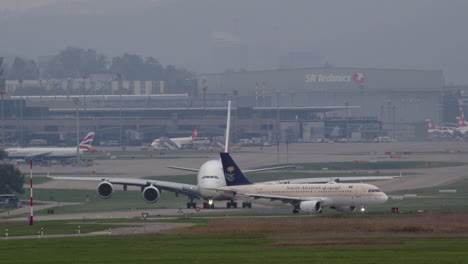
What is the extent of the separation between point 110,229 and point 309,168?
83.4 meters

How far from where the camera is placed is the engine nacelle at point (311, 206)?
83062 millimetres

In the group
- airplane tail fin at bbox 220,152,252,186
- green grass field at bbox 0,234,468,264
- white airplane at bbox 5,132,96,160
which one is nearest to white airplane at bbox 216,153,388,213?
airplane tail fin at bbox 220,152,252,186

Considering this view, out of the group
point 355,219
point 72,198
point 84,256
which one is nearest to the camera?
point 84,256

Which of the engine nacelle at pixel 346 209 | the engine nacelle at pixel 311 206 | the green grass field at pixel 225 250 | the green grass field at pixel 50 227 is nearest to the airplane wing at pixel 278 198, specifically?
the engine nacelle at pixel 311 206

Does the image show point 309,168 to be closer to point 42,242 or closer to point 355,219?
point 355,219

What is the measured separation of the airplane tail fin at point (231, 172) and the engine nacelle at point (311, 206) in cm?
778

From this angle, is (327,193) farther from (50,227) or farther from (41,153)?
(41,153)

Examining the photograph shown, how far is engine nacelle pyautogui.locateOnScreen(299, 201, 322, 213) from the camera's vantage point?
8306 cm

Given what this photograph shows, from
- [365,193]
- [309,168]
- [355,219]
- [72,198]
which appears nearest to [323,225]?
[355,219]

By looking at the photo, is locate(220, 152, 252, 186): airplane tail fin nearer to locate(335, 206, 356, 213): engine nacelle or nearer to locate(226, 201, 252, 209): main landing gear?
locate(226, 201, 252, 209): main landing gear

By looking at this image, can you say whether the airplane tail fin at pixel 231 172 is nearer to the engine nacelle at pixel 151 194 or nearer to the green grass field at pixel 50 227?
the engine nacelle at pixel 151 194

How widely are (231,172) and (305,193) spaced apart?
25.4 ft

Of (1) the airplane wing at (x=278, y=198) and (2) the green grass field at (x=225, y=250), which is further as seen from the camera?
(1) the airplane wing at (x=278, y=198)

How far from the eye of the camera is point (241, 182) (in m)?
89.8
